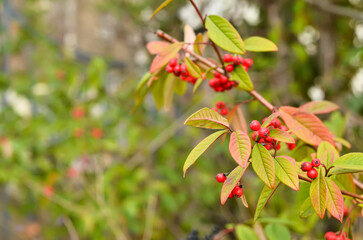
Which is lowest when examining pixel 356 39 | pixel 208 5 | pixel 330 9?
pixel 356 39

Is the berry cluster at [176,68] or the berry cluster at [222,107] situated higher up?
the berry cluster at [176,68]

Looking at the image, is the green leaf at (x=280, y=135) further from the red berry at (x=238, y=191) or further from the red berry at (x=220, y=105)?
the red berry at (x=220, y=105)

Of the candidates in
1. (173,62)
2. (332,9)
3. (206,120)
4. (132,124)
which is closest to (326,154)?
(206,120)

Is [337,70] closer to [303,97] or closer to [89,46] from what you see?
[303,97]

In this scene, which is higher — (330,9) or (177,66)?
(330,9)

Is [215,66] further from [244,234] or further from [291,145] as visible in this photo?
[244,234]

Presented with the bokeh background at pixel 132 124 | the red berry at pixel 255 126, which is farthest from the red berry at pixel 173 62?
the bokeh background at pixel 132 124

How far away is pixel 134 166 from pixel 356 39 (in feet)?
5.23

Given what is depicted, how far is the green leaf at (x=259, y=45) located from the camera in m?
0.56

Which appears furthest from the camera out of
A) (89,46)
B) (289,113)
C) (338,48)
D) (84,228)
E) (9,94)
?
(89,46)

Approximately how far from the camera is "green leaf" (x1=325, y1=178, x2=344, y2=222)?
1.40 ft

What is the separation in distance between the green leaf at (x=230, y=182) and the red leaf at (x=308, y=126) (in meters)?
0.16

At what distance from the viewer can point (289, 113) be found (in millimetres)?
580

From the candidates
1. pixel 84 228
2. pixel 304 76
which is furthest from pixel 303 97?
pixel 84 228
